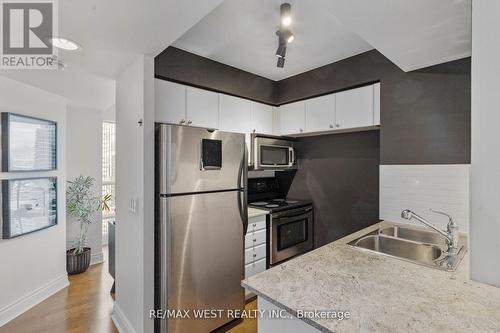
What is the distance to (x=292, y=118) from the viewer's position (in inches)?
118

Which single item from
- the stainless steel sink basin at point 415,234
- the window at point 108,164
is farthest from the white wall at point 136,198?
the window at point 108,164

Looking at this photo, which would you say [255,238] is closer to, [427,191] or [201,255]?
[201,255]

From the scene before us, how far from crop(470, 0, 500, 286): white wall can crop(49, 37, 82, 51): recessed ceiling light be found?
2.13m

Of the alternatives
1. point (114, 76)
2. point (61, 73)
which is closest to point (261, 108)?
point (114, 76)

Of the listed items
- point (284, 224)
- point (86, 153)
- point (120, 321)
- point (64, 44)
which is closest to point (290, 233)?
point (284, 224)

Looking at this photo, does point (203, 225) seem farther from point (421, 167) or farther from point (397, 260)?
point (421, 167)

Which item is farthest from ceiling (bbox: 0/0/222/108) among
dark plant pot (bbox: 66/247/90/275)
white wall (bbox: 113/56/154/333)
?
dark plant pot (bbox: 66/247/90/275)

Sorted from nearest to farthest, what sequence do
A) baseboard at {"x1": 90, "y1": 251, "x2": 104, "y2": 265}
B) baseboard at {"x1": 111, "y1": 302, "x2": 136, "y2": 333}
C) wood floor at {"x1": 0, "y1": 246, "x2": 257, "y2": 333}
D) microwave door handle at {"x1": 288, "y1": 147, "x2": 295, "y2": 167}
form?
baseboard at {"x1": 111, "y1": 302, "x2": 136, "y2": 333}
wood floor at {"x1": 0, "y1": 246, "x2": 257, "y2": 333}
microwave door handle at {"x1": 288, "y1": 147, "x2": 295, "y2": 167}
baseboard at {"x1": 90, "y1": 251, "x2": 104, "y2": 265}

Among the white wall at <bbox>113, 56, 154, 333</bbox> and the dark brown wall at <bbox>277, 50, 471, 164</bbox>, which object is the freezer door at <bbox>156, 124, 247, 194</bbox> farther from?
the dark brown wall at <bbox>277, 50, 471, 164</bbox>

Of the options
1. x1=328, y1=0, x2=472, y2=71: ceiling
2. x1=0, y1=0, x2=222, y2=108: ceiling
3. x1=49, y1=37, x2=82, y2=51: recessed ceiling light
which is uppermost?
x1=0, y1=0, x2=222, y2=108: ceiling

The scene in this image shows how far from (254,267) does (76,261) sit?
2.41 meters

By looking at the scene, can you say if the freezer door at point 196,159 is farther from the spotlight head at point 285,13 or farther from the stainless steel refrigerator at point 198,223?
the spotlight head at point 285,13

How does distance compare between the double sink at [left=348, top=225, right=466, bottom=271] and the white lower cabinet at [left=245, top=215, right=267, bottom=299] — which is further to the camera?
the white lower cabinet at [left=245, top=215, right=267, bottom=299]

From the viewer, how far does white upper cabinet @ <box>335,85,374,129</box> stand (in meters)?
2.34
